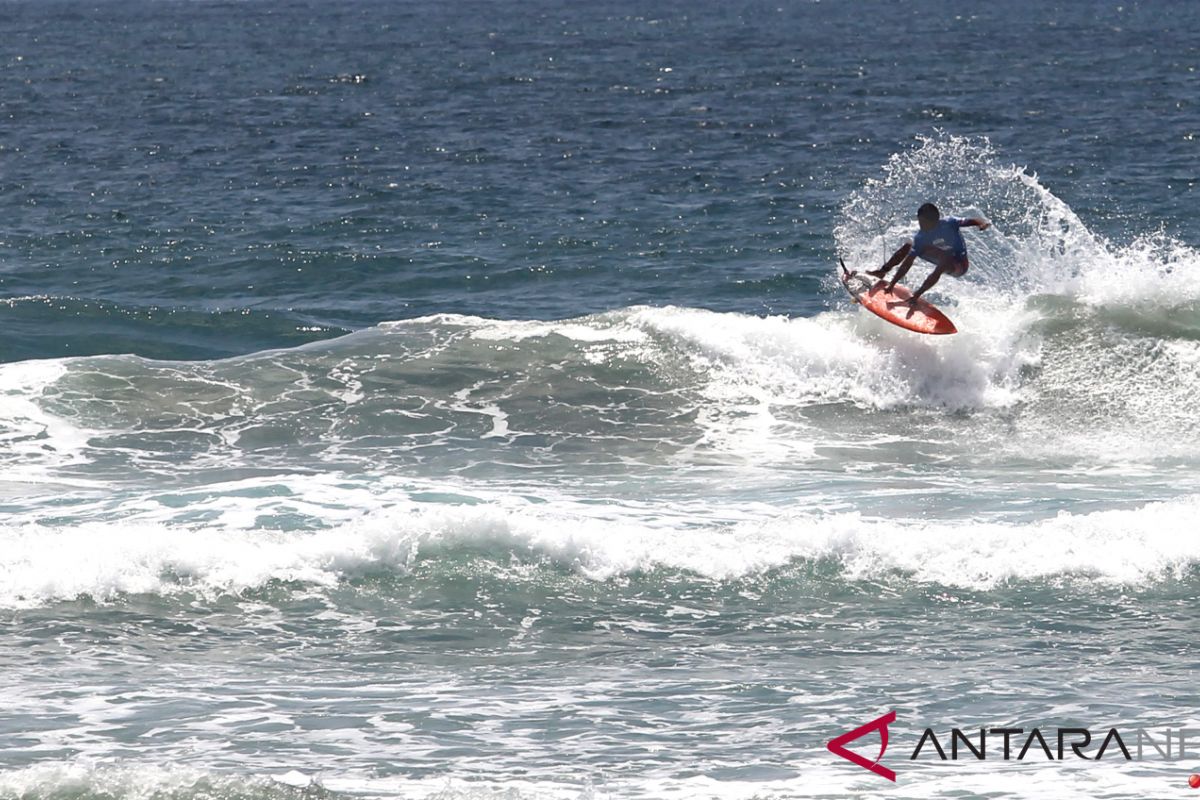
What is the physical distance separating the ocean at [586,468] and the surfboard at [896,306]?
42 centimetres

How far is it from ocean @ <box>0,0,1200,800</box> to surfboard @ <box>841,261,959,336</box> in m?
0.42

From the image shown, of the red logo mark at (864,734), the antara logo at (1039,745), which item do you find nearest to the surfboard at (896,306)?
the red logo mark at (864,734)

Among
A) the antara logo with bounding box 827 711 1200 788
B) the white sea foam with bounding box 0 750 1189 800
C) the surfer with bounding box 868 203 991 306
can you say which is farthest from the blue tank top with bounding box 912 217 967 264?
the white sea foam with bounding box 0 750 1189 800

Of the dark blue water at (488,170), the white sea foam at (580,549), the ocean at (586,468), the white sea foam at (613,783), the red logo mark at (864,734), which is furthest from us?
the dark blue water at (488,170)

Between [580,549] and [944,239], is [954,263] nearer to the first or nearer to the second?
[944,239]

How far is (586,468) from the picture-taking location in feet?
51.6

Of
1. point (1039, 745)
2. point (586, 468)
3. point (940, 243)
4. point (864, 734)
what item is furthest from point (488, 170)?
point (1039, 745)

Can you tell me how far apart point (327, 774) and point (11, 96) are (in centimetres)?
4672

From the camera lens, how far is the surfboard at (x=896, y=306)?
18.0 metres

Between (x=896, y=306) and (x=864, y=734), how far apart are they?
967 cm

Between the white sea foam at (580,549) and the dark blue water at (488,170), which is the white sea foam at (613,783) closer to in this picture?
the white sea foam at (580,549)

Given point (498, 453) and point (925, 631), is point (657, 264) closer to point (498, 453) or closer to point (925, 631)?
point (498, 453)

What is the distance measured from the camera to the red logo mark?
8.79 metres

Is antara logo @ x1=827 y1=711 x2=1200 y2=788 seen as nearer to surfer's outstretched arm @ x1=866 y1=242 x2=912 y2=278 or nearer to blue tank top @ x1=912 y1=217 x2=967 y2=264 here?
blue tank top @ x1=912 y1=217 x2=967 y2=264
